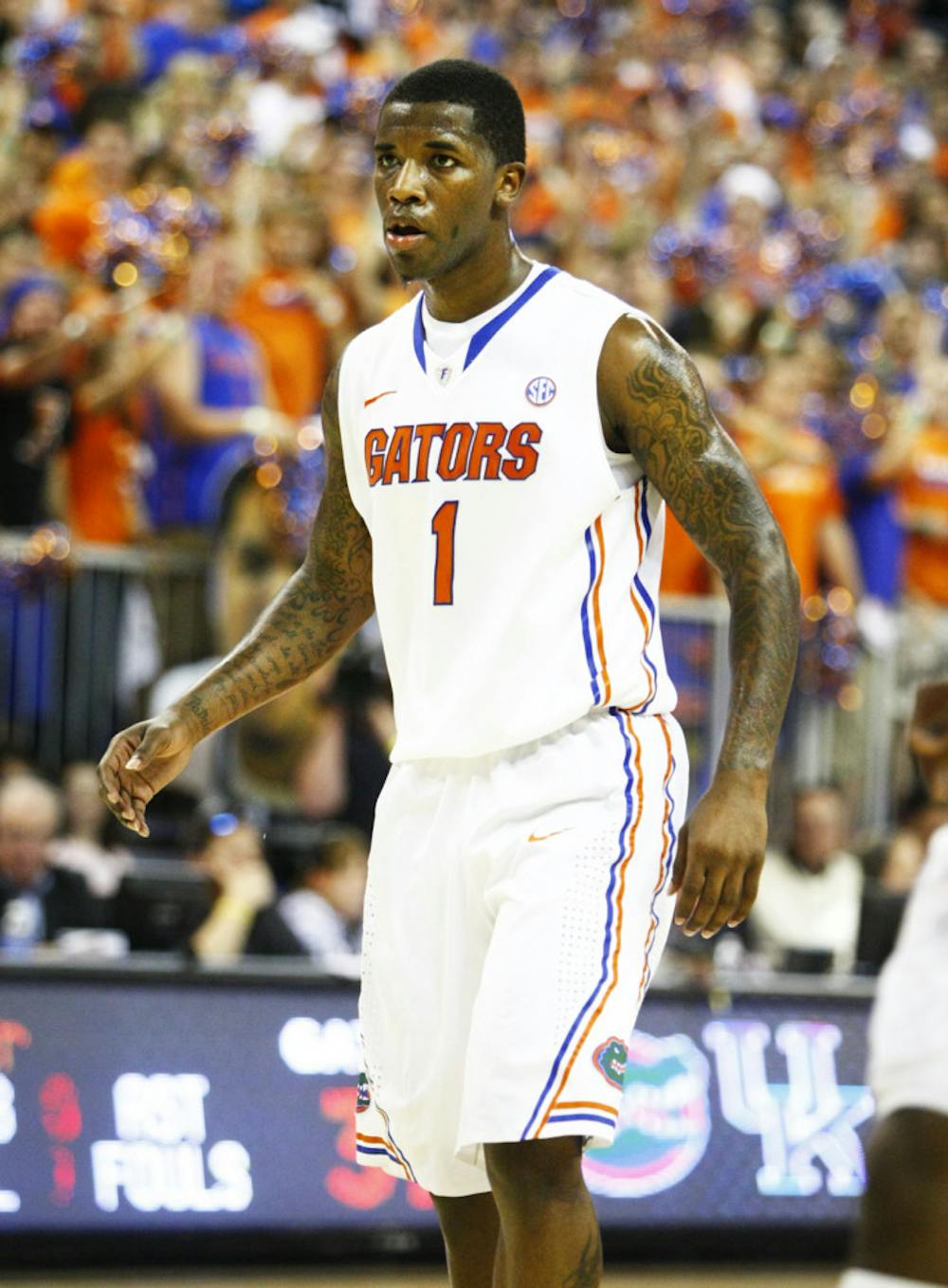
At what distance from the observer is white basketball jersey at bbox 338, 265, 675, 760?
151 inches

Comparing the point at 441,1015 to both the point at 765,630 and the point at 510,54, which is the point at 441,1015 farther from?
the point at 510,54

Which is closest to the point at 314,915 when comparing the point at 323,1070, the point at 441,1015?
the point at 323,1070

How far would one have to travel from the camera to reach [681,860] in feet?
12.0

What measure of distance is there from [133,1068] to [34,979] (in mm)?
420

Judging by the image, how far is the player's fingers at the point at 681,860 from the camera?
364cm

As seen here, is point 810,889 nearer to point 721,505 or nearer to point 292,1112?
point 292,1112

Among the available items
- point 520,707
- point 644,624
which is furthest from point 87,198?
point 520,707

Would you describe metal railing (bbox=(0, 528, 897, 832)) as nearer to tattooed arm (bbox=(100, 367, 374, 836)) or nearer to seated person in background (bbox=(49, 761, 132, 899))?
seated person in background (bbox=(49, 761, 132, 899))

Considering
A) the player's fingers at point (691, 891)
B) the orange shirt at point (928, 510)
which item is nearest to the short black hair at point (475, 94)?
the player's fingers at point (691, 891)

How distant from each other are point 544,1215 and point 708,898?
575 mm

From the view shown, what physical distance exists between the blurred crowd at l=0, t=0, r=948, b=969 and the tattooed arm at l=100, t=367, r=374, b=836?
3.12 m

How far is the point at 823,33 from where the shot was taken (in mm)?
16734

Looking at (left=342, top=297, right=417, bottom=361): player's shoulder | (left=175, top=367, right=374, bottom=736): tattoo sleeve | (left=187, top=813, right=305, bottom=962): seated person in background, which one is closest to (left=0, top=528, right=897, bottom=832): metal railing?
(left=187, top=813, right=305, bottom=962): seated person in background

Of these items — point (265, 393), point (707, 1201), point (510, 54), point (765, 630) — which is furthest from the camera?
point (510, 54)
